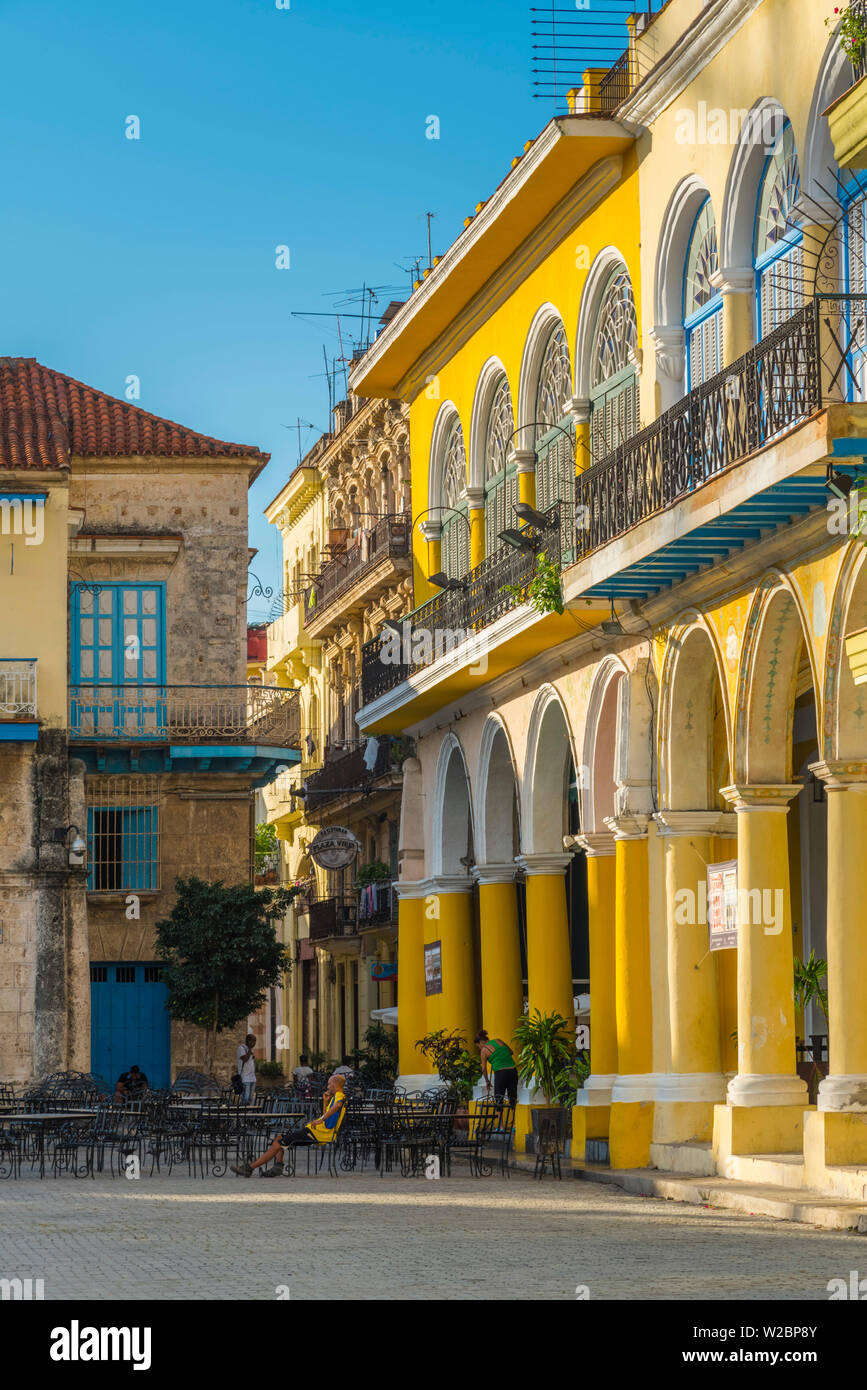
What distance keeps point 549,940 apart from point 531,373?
6.31m

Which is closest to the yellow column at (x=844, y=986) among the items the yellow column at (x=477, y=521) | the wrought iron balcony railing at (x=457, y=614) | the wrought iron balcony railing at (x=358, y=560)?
the wrought iron balcony railing at (x=457, y=614)

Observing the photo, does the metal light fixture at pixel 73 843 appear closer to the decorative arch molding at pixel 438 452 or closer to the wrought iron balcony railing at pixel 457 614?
the wrought iron balcony railing at pixel 457 614

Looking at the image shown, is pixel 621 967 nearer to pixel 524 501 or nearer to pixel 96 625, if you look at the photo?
pixel 524 501

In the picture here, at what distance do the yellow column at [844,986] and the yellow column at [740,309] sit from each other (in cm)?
395

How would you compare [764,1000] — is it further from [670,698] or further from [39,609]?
[39,609]

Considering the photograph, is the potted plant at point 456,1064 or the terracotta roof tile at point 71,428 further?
the terracotta roof tile at point 71,428

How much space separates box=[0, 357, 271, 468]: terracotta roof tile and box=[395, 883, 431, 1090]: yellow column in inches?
397

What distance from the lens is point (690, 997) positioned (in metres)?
19.8

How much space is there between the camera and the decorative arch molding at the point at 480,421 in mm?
26312

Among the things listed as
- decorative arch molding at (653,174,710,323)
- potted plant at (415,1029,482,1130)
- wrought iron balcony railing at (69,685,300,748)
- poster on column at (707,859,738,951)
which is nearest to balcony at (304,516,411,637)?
wrought iron balcony railing at (69,685,300,748)

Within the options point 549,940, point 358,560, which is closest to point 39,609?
point 358,560

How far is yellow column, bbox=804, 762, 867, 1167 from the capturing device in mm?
15930

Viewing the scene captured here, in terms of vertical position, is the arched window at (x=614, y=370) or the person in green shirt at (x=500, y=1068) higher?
the arched window at (x=614, y=370)
